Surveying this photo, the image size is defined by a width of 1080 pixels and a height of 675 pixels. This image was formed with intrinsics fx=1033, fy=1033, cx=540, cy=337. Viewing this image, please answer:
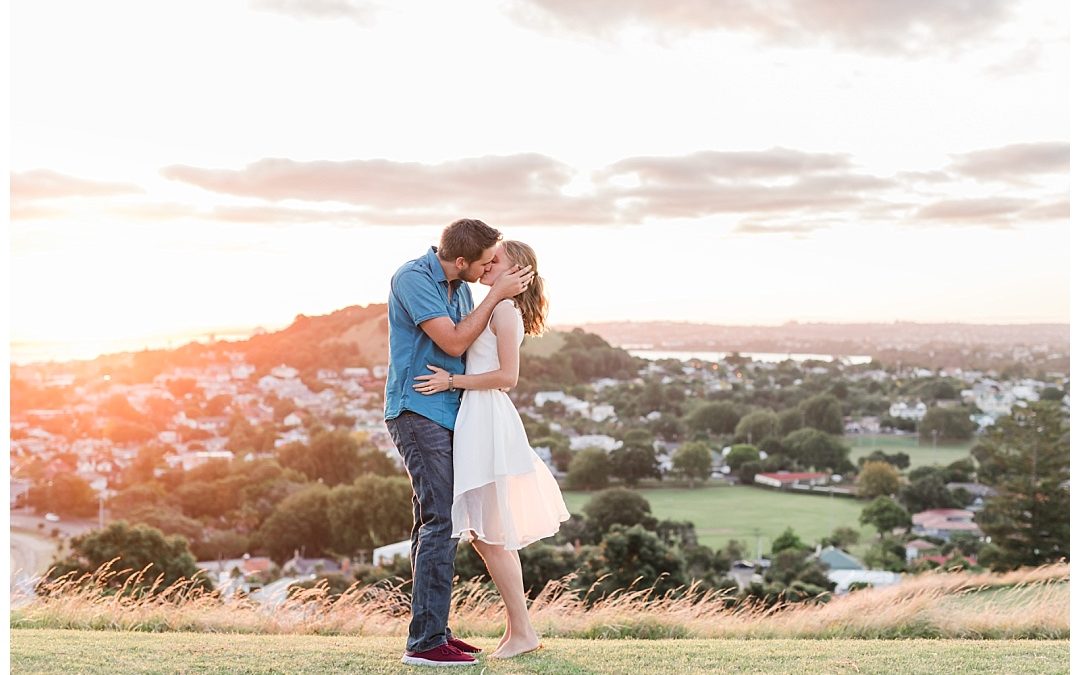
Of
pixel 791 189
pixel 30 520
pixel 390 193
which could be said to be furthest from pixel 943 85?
pixel 30 520

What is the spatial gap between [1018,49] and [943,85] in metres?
6.75

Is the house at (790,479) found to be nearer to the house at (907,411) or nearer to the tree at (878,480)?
the tree at (878,480)

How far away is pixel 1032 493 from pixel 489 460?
2745 centimetres

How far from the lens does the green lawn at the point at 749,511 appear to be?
30.5 metres

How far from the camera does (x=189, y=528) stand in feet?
97.8

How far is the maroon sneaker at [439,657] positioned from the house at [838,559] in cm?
2584

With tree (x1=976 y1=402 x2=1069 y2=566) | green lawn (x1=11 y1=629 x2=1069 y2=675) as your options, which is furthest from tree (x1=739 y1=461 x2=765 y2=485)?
green lawn (x1=11 y1=629 x2=1069 y2=675)

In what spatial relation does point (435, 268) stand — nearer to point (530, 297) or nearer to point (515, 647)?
point (530, 297)

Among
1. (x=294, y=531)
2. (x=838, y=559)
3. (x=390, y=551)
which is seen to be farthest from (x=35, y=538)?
(x=838, y=559)

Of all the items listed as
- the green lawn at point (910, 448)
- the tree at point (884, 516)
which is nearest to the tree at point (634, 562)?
Result: the tree at point (884, 516)

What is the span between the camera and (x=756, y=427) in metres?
37.5

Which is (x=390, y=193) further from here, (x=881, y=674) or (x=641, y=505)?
(x=881, y=674)

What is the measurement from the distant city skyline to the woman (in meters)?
17.4

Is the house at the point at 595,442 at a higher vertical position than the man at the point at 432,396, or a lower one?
lower
